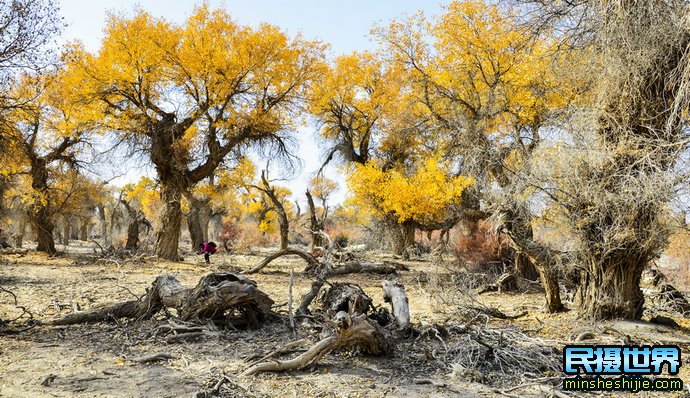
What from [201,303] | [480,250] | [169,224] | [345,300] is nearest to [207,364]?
[201,303]

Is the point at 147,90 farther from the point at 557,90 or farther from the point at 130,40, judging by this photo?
the point at 557,90

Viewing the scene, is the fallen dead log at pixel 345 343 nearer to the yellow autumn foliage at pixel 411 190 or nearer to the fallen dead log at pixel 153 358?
the fallen dead log at pixel 153 358

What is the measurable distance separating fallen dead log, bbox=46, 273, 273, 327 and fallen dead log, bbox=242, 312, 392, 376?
1.60 m

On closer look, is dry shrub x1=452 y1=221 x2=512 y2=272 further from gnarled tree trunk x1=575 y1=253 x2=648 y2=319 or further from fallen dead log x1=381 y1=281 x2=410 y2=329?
fallen dead log x1=381 y1=281 x2=410 y2=329

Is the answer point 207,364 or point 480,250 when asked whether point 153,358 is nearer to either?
point 207,364

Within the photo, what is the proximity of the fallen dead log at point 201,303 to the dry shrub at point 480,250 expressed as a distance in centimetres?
955

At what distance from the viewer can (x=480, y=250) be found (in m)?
14.8

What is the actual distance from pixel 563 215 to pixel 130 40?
569 inches

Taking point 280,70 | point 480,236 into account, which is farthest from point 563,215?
point 280,70

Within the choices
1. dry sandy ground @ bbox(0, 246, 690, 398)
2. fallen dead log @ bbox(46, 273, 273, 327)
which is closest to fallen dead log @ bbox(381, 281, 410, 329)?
dry sandy ground @ bbox(0, 246, 690, 398)

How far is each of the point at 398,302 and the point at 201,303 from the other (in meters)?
2.62

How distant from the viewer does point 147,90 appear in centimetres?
1603

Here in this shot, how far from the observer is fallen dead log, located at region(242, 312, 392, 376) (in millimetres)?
4566

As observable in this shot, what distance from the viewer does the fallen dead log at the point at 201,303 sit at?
6.01m
